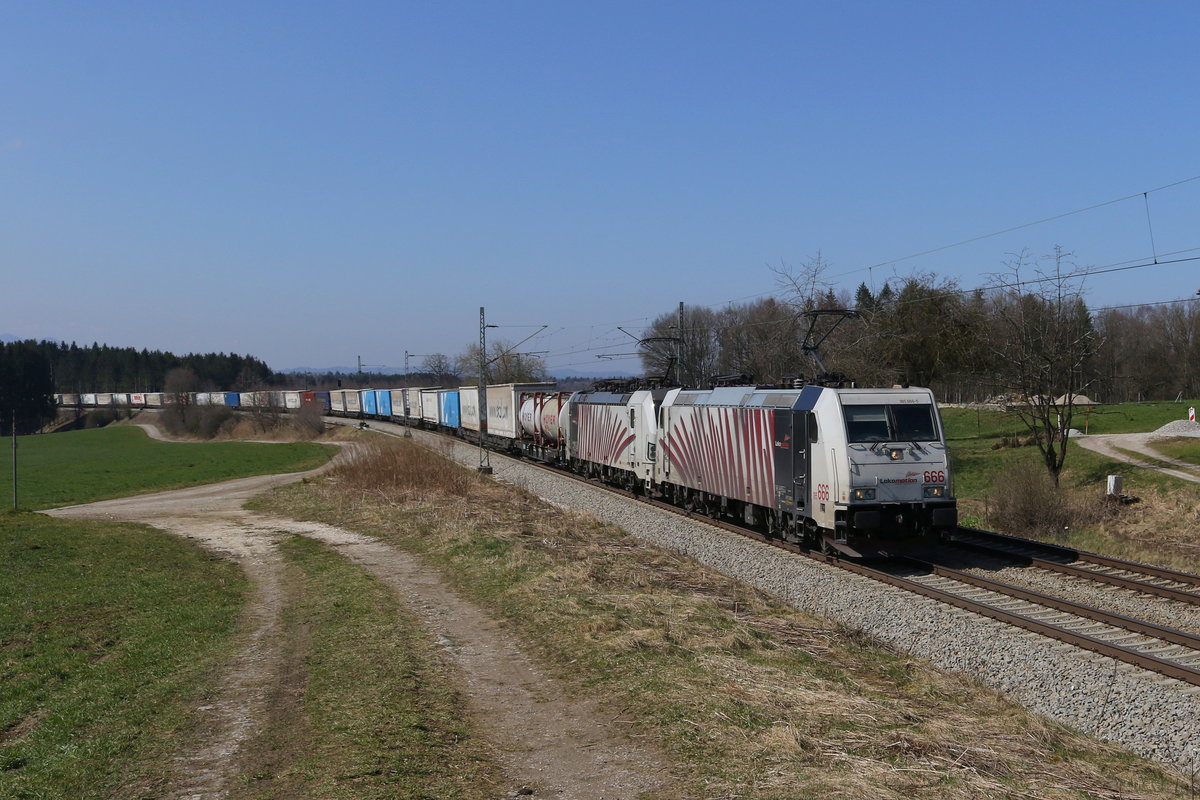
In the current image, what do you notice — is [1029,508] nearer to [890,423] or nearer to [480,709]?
[890,423]

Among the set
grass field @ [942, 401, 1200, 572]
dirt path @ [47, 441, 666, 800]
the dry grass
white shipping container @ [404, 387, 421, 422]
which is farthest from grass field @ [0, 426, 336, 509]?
grass field @ [942, 401, 1200, 572]

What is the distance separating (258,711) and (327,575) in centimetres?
798

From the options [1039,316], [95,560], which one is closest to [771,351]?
[1039,316]

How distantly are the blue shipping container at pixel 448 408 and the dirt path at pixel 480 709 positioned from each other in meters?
43.3

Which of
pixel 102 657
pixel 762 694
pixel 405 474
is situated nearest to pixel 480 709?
pixel 762 694

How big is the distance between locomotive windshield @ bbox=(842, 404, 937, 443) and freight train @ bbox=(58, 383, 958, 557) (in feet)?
0.06

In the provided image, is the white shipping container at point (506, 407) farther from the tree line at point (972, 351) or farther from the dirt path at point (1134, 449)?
the dirt path at point (1134, 449)

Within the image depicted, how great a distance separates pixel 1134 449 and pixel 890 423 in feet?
77.4

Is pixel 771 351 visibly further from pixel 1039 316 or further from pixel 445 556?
pixel 445 556

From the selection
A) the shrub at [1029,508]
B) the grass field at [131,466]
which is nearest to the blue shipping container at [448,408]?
the grass field at [131,466]

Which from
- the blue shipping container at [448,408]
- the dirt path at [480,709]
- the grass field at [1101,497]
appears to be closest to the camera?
the dirt path at [480,709]

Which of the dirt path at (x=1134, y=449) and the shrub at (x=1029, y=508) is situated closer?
the shrub at (x=1029, y=508)

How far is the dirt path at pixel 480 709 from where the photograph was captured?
6.59 metres

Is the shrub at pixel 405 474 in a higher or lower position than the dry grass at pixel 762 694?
higher
